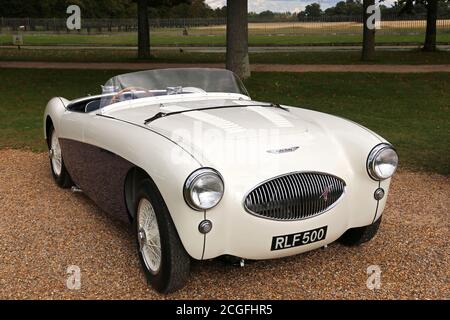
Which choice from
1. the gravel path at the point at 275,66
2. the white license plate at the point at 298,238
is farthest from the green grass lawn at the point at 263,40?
the white license plate at the point at 298,238

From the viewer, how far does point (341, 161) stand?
340 centimetres

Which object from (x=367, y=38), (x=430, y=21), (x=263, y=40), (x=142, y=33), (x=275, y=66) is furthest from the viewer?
(x=263, y=40)

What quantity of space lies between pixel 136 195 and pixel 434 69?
49.0 feet

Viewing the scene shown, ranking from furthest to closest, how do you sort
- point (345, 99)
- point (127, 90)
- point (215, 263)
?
point (345, 99) → point (127, 90) → point (215, 263)

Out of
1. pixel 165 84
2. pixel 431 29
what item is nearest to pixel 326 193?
pixel 165 84

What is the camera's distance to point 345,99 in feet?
38.0

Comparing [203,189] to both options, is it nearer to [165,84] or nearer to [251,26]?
[165,84]

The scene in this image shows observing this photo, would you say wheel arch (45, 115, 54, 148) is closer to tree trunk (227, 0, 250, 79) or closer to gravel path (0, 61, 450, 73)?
tree trunk (227, 0, 250, 79)

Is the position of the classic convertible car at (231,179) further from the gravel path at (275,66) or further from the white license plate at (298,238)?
the gravel path at (275,66)

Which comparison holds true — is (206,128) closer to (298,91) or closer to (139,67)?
(298,91)

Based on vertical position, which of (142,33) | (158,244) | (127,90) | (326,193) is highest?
(142,33)

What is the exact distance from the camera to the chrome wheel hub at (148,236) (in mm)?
3266
